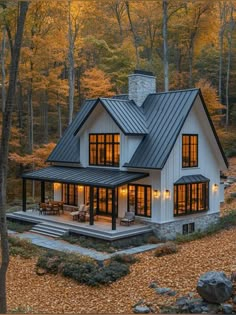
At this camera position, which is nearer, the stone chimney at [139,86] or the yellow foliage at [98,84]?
the stone chimney at [139,86]

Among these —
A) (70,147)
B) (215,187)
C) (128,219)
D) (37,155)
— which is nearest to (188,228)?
(215,187)

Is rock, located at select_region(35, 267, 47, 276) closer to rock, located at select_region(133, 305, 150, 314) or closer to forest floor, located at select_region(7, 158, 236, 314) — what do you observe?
forest floor, located at select_region(7, 158, 236, 314)

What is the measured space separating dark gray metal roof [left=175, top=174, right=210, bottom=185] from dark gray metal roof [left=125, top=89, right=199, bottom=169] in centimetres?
152

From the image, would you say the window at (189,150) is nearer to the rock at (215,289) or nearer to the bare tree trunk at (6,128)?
the rock at (215,289)

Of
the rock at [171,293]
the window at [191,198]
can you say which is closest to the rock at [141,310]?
the rock at [171,293]

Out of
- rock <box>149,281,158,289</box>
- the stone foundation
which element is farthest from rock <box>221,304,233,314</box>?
the stone foundation

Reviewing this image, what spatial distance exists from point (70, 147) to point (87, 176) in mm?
3308

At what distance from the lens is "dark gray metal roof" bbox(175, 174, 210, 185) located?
630 inches

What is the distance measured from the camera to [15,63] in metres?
7.16

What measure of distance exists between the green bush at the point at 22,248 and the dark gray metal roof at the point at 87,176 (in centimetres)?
330

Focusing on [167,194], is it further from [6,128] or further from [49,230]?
[6,128]

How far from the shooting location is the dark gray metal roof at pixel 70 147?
18.9 meters

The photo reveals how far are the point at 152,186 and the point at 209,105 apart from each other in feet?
37.6

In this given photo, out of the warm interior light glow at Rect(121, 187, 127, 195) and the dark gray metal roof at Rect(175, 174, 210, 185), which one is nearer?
the dark gray metal roof at Rect(175, 174, 210, 185)
